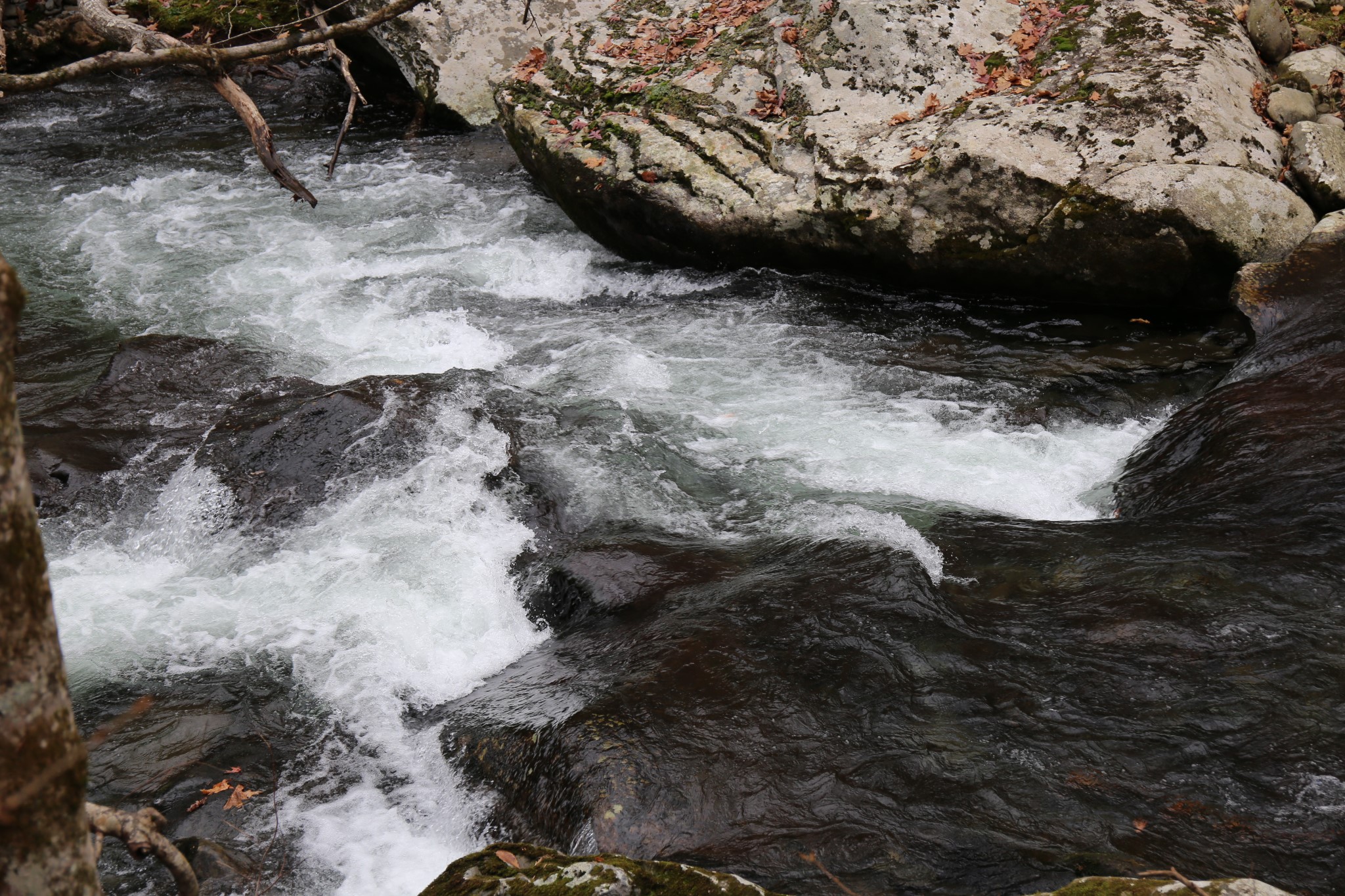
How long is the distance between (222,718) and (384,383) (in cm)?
291

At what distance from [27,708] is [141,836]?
0.93 m

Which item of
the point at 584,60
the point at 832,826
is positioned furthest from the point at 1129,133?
the point at 832,826

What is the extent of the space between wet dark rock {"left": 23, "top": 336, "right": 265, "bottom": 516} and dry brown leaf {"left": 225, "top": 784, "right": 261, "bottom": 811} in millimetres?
2885

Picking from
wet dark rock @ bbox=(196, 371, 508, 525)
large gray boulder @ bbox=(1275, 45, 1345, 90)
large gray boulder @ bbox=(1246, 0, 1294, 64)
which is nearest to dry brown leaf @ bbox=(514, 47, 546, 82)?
wet dark rock @ bbox=(196, 371, 508, 525)

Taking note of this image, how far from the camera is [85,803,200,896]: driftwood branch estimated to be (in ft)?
7.03

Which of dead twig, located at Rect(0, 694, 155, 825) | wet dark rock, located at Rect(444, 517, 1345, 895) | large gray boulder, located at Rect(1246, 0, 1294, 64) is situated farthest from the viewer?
large gray boulder, located at Rect(1246, 0, 1294, 64)

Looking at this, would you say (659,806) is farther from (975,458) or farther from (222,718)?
(975,458)

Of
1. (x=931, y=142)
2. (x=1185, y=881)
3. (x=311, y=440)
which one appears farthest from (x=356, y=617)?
(x=931, y=142)

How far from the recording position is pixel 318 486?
6066mm

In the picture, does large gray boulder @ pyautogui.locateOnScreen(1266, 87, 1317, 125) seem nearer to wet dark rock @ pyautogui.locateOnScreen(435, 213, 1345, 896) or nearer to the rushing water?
the rushing water

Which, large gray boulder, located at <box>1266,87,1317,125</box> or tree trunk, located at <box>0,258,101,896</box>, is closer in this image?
tree trunk, located at <box>0,258,101,896</box>

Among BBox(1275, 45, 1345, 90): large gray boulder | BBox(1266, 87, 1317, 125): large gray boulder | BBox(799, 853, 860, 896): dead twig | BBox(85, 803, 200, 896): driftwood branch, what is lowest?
BBox(799, 853, 860, 896): dead twig

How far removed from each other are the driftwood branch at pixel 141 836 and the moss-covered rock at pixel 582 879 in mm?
641

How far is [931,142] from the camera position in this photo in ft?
25.0
